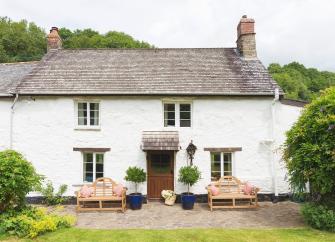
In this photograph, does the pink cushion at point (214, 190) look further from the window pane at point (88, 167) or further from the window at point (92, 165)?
the window pane at point (88, 167)

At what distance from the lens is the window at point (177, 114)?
15703 mm

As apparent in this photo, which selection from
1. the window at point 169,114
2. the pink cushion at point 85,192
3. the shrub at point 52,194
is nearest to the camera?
the pink cushion at point 85,192

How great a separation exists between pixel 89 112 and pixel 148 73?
3818 millimetres

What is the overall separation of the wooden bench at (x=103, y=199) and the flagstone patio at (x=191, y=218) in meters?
0.38

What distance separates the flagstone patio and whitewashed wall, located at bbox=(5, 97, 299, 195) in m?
1.60

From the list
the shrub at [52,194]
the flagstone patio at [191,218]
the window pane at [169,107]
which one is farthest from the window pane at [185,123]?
the shrub at [52,194]

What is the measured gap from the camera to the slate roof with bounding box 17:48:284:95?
15.5 meters

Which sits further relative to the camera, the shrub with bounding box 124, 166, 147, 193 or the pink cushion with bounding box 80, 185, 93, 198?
the shrub with bounding box 124, 166, 147, 193

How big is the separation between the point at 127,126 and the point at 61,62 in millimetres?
6076

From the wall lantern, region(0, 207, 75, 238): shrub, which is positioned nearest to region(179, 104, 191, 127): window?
the wall lantern

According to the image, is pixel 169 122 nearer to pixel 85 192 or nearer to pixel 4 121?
pixel 85 192

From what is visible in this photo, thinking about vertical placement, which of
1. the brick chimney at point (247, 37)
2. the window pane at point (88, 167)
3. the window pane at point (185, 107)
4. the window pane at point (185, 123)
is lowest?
the window pane at point (88, 167)

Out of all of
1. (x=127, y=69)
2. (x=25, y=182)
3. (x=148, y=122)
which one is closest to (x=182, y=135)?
(x=148, y=122)

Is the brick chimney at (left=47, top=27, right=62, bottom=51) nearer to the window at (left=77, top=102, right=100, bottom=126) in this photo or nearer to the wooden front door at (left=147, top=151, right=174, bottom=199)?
the window at (left=77, top=102, right=100, bottom=126)
